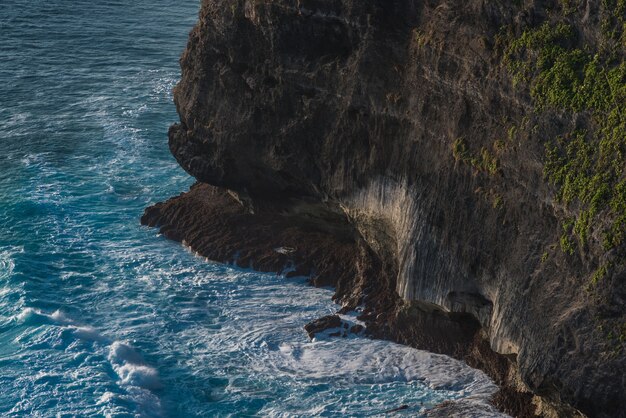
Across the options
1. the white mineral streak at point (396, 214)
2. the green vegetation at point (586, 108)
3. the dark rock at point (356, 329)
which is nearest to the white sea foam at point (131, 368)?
the dark rock at point (356, 329)

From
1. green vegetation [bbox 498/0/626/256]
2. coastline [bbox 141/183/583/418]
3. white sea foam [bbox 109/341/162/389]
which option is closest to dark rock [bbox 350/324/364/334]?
coastline [bbox 141/183/583/418]

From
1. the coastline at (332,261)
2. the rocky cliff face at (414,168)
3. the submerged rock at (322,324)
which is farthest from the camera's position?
the submerged rock at (322,324)

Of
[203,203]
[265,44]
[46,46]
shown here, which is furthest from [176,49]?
[265,44]

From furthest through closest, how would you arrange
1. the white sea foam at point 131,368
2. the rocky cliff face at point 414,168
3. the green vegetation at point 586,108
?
the white sea foam at point 131,368, the rocky cliff face at point 414,168, the green vegetation at point 586,108

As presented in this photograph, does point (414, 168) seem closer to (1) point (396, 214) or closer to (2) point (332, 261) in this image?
(1) point (396, 214)

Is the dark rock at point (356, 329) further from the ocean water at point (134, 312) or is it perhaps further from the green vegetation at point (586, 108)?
the green vegetation at point (586, 108)

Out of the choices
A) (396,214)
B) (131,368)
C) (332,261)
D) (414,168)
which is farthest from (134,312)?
(414,168)
